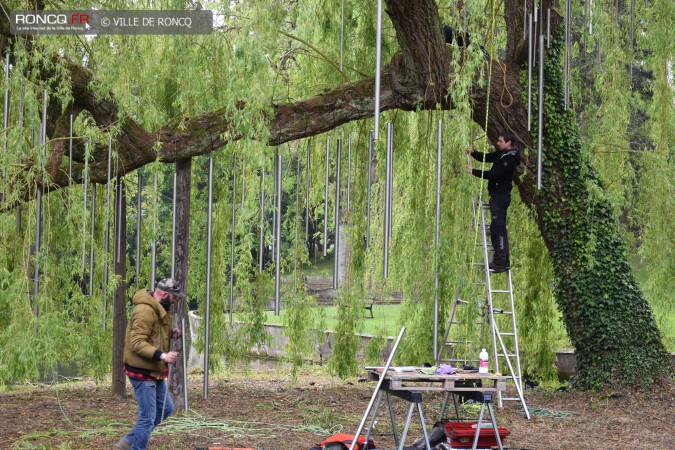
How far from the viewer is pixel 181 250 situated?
989cm

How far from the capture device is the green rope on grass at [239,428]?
8414mm

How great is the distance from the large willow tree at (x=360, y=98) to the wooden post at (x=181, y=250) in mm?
265

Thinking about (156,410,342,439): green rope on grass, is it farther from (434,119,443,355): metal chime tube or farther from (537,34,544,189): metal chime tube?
(537,34,544,189): metal chime tube

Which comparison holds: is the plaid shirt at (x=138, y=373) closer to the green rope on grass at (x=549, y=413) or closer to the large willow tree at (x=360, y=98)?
the large willow tree at (x=360, y=98)

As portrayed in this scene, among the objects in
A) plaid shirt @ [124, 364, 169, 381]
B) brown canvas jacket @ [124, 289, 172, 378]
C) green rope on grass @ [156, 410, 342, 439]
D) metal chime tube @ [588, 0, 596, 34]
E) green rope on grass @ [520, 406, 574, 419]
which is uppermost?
metal chime tube @ [588, 0, 596, 34]

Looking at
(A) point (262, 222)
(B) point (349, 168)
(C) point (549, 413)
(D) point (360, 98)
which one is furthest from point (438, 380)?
(B) point (349, 168)

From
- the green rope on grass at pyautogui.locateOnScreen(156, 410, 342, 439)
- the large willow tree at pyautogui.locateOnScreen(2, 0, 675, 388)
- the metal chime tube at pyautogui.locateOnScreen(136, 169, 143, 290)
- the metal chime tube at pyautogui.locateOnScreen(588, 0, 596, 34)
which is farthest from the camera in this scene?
the metal chime tube at pyautogui.locateOnScreen(136, 169, 143, 290)

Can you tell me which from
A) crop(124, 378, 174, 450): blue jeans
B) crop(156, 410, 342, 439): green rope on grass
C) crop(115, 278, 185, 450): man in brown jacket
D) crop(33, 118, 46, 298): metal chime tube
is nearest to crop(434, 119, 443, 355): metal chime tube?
crop(156, 410, 342, 439): green rope on grass

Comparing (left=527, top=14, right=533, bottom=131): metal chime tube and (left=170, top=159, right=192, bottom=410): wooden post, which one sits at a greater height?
(left=527, top=14, right=533, bottom=131): metal chime tube

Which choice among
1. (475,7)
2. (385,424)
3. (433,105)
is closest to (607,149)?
(433,105)

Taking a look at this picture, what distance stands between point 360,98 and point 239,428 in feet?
12.6

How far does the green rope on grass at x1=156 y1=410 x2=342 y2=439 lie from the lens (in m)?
8.41

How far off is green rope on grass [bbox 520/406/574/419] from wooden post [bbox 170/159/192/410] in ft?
12.0

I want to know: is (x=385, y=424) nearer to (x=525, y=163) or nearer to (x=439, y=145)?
(x=439, y=145)
